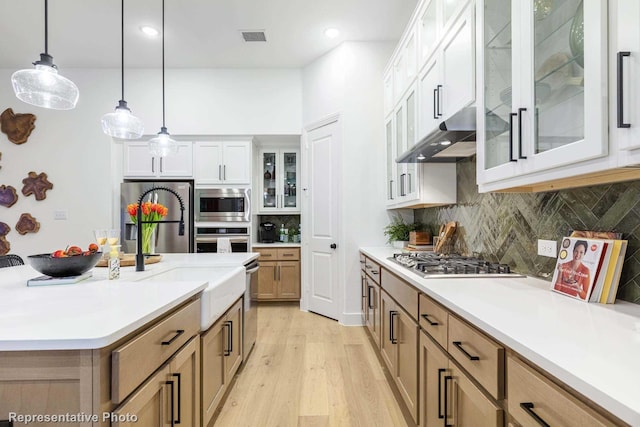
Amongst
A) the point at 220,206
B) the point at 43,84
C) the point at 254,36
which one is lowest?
the point at 220,206

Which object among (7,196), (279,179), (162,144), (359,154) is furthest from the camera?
(279,179)

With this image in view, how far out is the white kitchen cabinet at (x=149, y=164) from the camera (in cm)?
444

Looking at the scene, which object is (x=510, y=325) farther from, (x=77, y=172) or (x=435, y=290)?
(x=77, y=172)

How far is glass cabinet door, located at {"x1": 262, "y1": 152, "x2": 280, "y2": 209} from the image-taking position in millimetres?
4992

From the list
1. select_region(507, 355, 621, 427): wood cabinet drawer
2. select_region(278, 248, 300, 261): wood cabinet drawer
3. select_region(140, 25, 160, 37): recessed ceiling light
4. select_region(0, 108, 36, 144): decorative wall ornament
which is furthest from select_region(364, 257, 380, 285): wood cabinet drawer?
select_region(0, 108, 36, 144): decorative wall ornament

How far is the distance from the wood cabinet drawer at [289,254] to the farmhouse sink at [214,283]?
6.86 ft

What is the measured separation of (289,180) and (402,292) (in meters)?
3.40

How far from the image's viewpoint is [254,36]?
369 centimetres

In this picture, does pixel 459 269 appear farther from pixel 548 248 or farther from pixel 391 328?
pixel 391 328

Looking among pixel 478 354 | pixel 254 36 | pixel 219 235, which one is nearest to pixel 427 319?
pixel 478 354

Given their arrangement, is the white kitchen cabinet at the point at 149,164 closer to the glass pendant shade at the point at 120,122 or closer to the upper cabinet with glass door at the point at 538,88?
the glass pendant shade at the point at 120,122

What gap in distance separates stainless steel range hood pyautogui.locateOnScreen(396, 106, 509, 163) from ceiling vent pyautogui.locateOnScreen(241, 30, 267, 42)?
2236mm

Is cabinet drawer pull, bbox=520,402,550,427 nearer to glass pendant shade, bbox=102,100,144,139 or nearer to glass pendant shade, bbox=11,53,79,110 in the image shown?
glass pendant shade, bbox=11,53,79,110

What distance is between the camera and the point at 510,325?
0.93 meters
